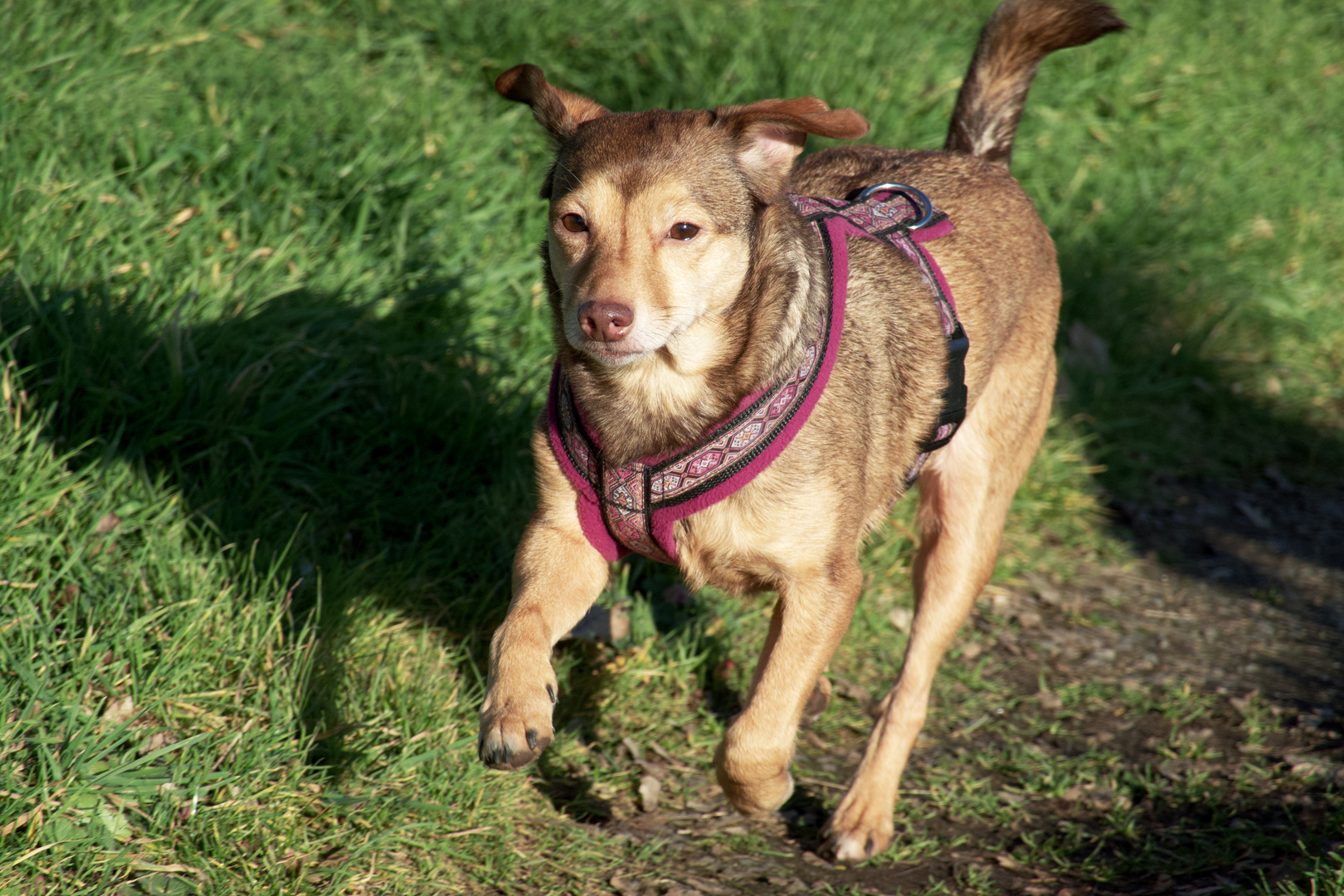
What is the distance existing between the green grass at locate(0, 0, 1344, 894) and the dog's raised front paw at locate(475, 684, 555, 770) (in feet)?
1.77

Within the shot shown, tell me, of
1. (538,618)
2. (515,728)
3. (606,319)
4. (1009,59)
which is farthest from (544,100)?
(1009,59)

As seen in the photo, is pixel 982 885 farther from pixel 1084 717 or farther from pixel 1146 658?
pixel 1146 658

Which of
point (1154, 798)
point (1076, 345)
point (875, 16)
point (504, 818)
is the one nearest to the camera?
point (504, 818)

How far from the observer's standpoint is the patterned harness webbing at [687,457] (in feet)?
8.89

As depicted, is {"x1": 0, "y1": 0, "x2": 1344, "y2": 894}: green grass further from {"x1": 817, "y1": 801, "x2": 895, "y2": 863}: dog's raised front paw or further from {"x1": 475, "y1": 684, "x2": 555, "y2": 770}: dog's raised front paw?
{"x1": 475, "y1": 684, "x2": 555, "y2": 770}: dog's raised front paw

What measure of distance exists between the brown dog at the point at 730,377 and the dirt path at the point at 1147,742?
0.26 m

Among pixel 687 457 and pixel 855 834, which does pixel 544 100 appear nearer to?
pixel 687 457

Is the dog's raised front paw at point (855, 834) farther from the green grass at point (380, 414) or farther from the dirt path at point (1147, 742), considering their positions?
the green grass at point (380, 414)

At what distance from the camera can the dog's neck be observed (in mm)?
2748

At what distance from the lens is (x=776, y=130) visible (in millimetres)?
2867

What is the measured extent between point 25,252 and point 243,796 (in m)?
1.98

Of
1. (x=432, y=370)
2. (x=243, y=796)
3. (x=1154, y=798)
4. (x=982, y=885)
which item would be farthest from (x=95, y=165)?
(x=1154, y=798)

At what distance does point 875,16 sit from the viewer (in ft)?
20.6

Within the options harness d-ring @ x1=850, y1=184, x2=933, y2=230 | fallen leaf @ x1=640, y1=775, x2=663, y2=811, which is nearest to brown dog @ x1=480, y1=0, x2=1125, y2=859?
harness d-ring @ x1=850, y1=184, x2=933, y2=230
